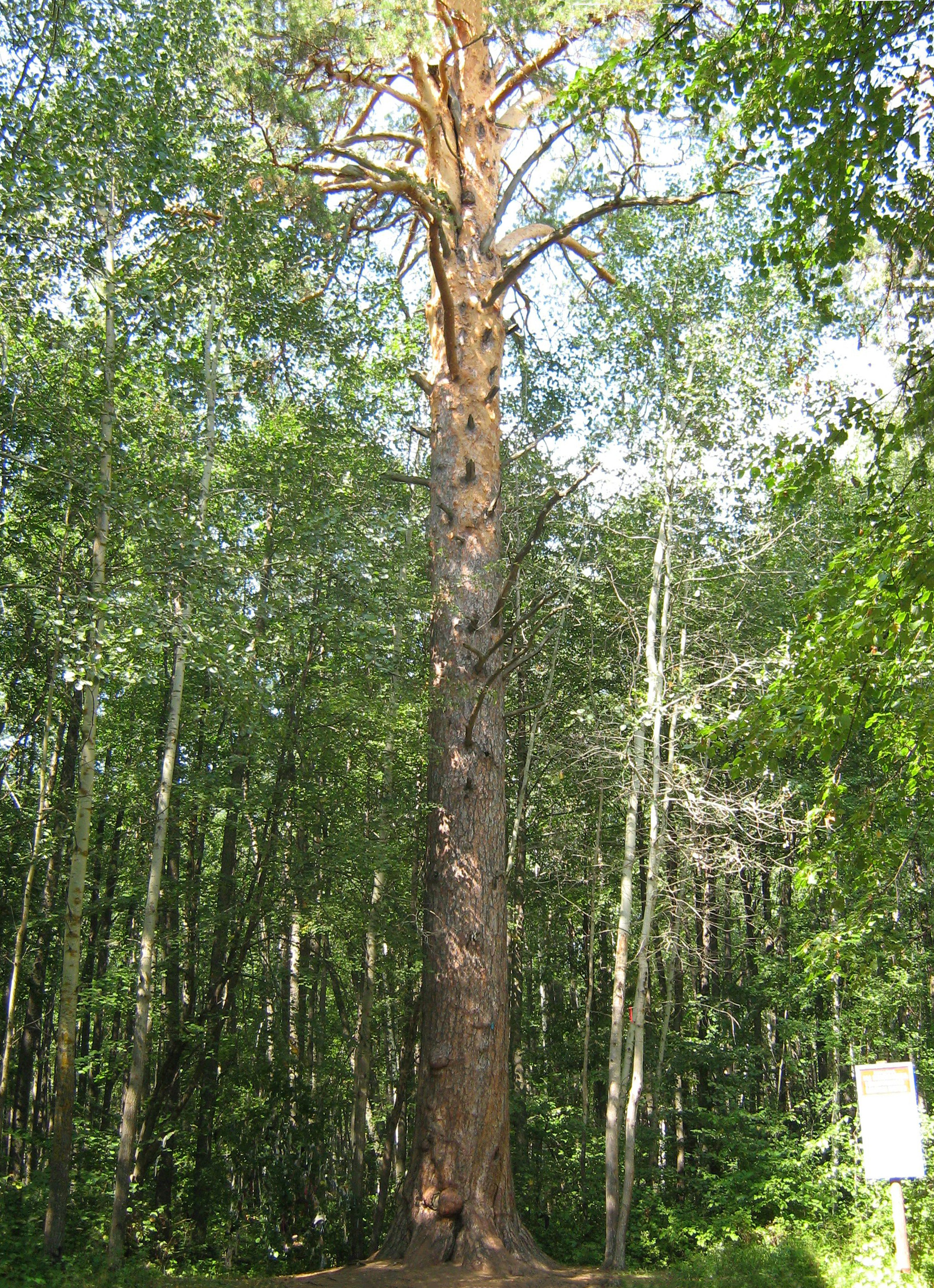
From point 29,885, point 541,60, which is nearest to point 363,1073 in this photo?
point 29,885

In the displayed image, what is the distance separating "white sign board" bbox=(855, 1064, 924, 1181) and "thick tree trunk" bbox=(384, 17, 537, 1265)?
2.98 m

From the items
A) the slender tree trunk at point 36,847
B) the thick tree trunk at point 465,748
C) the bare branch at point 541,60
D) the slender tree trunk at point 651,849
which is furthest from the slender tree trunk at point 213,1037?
the bare branch at point 541,60

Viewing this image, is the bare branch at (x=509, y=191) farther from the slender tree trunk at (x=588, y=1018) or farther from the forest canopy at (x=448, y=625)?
the slender tree trunk at (x=588, y=1018)

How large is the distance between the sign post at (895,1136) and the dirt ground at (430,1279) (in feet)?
8.59

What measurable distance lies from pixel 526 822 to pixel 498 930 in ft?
13.7

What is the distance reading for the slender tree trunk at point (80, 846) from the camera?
5.99m

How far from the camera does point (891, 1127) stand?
4.08m

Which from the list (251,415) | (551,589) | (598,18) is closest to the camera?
(598,18)

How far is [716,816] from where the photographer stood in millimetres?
8609

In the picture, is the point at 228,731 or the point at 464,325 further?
the point at 228,731

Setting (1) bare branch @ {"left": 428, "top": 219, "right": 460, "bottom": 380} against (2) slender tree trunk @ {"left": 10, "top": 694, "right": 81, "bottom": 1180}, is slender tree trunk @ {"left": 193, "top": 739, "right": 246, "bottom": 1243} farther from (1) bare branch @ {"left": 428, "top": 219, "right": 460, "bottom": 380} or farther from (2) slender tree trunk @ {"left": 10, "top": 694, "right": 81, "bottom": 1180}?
(1) bare branch @ {"left": 428, "top": 219, "right": 460, "bottom": 380}

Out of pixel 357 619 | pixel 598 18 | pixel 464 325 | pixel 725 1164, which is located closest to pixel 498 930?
pixel 357 619

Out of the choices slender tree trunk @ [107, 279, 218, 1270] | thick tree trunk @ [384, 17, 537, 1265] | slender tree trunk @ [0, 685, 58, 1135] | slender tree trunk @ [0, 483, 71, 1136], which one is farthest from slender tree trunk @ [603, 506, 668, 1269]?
slender tree trunk @ [0, 685, 58, 1135]

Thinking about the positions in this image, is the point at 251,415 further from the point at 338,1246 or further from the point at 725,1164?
the point at 725,1164
